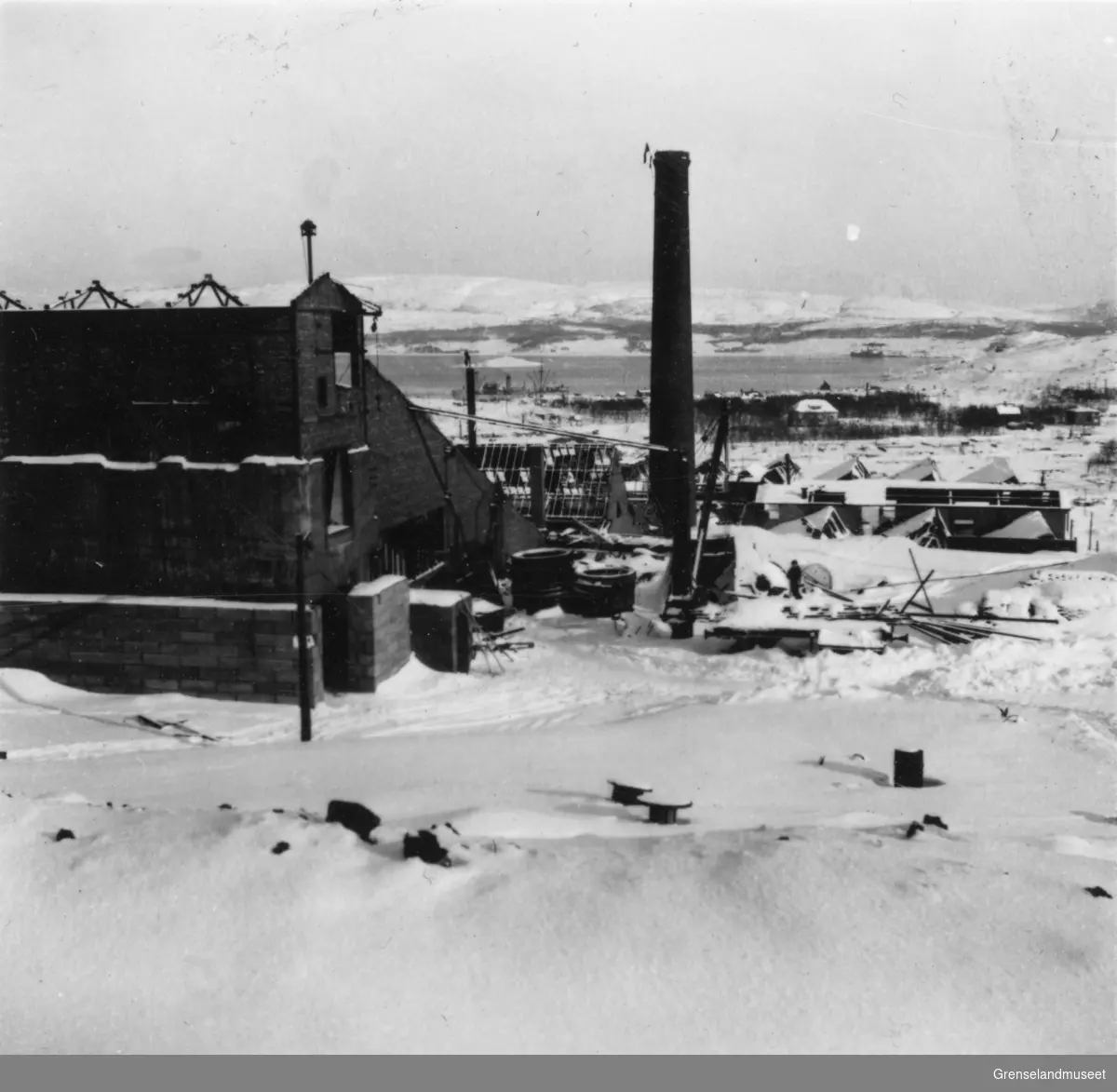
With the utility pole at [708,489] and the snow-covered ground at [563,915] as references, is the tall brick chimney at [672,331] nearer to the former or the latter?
the utility pole at [708,489]

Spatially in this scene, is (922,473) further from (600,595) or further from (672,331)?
(600,595)

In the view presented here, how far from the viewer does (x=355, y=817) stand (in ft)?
25.0

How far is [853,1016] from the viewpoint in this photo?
17.9 feet

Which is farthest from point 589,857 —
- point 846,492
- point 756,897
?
point 846,492

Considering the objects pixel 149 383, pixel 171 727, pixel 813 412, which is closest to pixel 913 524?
pixel 149 383

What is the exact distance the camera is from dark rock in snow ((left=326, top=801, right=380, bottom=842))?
7.50 meters

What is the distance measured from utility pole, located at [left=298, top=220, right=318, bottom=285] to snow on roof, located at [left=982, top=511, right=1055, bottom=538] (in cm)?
2128

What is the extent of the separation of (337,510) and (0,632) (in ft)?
17.3

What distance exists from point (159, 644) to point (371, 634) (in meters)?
3.11

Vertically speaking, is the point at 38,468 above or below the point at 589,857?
above

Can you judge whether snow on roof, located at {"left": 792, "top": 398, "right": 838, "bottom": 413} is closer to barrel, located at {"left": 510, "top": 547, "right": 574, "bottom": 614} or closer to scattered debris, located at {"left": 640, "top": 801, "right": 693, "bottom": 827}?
barrel, located at {"left": 510, "top": 547, "right": 574, "bottom": 614}

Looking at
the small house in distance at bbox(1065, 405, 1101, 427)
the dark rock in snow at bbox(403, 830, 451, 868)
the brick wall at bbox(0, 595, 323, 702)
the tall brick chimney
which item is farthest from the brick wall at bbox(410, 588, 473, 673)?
the small house in distance at bbox(1065, 405, 1101, 427)

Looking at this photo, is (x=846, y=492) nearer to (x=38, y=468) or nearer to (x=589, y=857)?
(x=38, y=468)

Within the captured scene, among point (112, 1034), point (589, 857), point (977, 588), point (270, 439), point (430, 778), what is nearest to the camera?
point (112, 1034)
